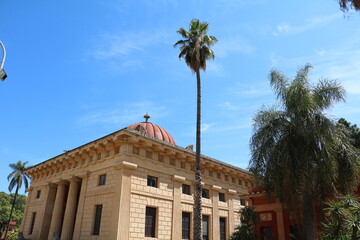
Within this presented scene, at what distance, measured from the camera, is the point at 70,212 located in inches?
851

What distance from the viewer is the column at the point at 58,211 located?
73.8 feet

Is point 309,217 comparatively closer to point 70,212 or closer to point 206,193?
point 206,193

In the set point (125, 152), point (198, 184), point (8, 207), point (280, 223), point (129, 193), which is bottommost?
point (280, 223)

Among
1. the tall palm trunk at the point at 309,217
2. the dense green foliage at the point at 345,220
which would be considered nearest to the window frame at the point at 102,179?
the tall palm trunk at the point at 309,217

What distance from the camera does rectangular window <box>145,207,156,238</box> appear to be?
19047 mm

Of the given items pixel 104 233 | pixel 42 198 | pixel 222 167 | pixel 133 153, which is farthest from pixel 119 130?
pixel 42 198

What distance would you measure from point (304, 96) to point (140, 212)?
12.7 m

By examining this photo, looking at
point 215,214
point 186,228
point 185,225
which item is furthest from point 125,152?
point 215,214

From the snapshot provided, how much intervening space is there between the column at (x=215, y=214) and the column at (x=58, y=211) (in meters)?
12.8

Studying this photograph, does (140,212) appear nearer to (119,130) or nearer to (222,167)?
(119,130)

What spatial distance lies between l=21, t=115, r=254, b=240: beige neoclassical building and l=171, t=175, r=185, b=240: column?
0.07 m

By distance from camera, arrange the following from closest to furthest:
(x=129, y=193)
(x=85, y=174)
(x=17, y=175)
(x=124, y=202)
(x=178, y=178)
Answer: (x=124, y=202) → (x=129, y=193) → (x=85, y=174) → (x=178, y=178) → (x=17, y=175)

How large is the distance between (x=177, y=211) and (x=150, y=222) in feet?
8.34

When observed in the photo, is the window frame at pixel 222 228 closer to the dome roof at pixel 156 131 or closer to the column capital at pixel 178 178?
the column capital at pixel 178 178
